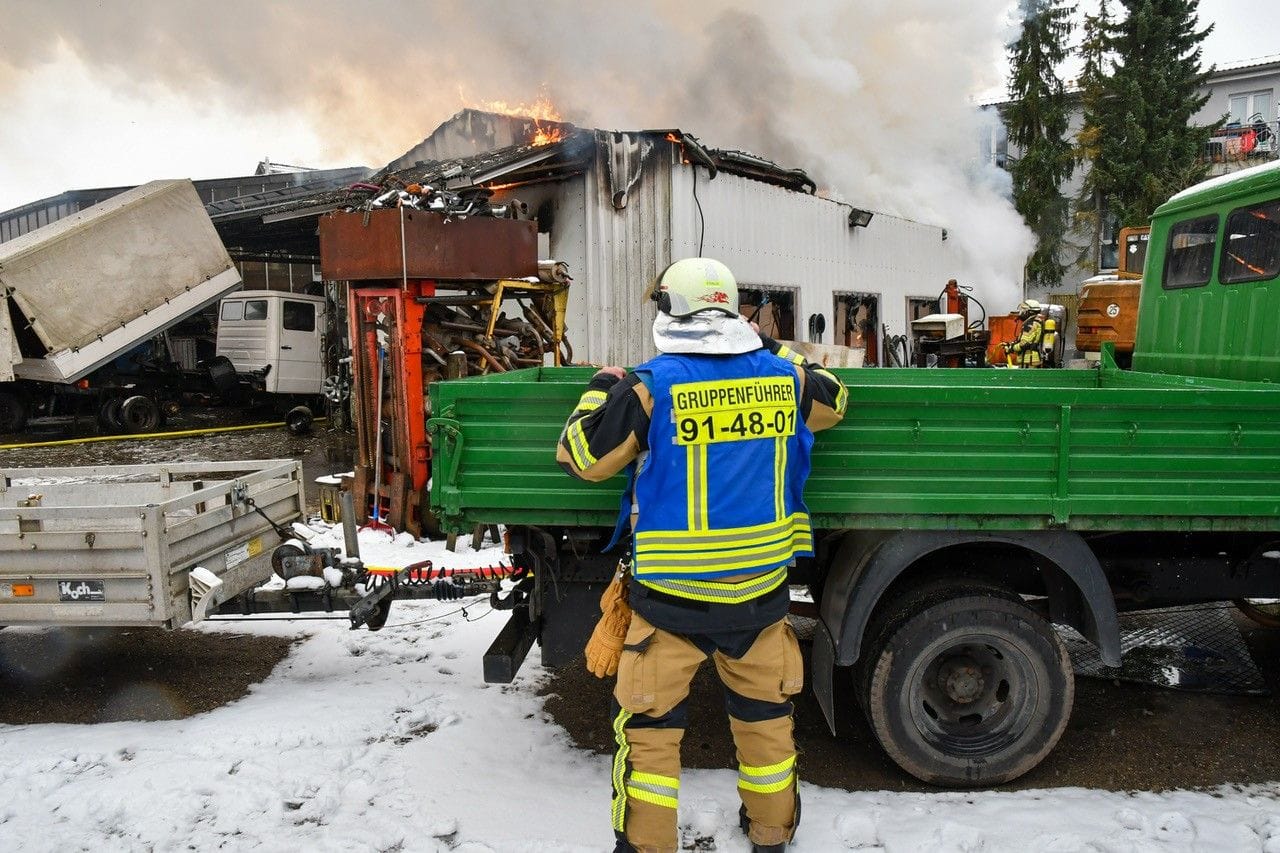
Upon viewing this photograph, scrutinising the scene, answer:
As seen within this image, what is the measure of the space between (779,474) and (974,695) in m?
1.47

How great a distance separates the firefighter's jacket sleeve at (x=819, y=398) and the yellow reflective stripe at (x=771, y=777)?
47.5 inches

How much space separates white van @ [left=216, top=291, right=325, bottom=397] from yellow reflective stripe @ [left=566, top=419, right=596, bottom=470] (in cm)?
1395

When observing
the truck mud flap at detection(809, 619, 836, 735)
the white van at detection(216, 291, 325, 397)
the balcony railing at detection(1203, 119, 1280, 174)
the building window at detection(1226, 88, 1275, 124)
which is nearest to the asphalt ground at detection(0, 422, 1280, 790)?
the truck mud flap at detection(809, 619, 836, 735)

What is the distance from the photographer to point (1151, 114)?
86.2 feet

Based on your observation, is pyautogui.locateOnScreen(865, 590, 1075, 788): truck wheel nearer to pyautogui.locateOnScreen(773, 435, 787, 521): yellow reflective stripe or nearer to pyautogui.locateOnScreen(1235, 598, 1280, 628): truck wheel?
pyautogui.locateOnScreen(773, 435, 787, 521): yellow reflective stripe

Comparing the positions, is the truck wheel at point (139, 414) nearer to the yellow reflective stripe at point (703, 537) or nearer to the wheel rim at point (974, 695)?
the yellow reflective stripe at point (703, 537)

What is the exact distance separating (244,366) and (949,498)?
15.1 metres

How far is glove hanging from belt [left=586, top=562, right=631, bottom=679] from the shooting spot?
3000mm

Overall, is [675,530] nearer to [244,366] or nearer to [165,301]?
[165,301]

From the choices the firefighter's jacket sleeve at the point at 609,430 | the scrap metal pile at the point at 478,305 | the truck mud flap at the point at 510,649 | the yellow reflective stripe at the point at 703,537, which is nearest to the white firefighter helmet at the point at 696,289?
the firefighter's jacket sleeve at the point at 609,430

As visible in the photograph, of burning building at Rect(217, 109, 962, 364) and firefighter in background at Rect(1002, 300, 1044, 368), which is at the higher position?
burning building at Rect(217, 109, 962, 364)

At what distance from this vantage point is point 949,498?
3287mm

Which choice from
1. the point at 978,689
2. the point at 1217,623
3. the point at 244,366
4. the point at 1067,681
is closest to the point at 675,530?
the point at 978,689

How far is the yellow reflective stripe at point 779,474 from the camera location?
2906 mm
